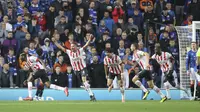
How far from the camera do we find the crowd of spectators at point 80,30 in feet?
83.3

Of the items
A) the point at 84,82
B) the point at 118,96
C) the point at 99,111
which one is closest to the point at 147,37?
the point at 118,96

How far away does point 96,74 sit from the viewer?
25.5 m

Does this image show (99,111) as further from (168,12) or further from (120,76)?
(168,12)

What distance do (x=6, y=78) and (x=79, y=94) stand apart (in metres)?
2.89

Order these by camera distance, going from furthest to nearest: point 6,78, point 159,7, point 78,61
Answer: point 159,7, point 6,78, point 78,61

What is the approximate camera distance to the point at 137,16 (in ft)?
90.7

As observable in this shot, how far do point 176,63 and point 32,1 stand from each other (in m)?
6.57

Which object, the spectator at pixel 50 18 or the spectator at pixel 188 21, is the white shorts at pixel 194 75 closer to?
the spectator at pixel 188 21

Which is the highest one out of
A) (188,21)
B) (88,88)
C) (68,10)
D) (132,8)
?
(132,8)

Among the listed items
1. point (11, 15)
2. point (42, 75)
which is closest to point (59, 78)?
point (42, 75)

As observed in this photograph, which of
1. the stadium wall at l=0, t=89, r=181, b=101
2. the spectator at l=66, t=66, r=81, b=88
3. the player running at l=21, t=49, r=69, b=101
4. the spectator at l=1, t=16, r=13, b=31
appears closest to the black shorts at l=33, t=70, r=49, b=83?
the player running at l=21, t=49, r=69, b=101

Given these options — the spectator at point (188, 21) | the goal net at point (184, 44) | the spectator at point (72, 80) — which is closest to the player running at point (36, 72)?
the spectator at point (72, 80)

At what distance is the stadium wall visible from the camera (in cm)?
2466

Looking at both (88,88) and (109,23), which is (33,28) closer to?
(109,23)
